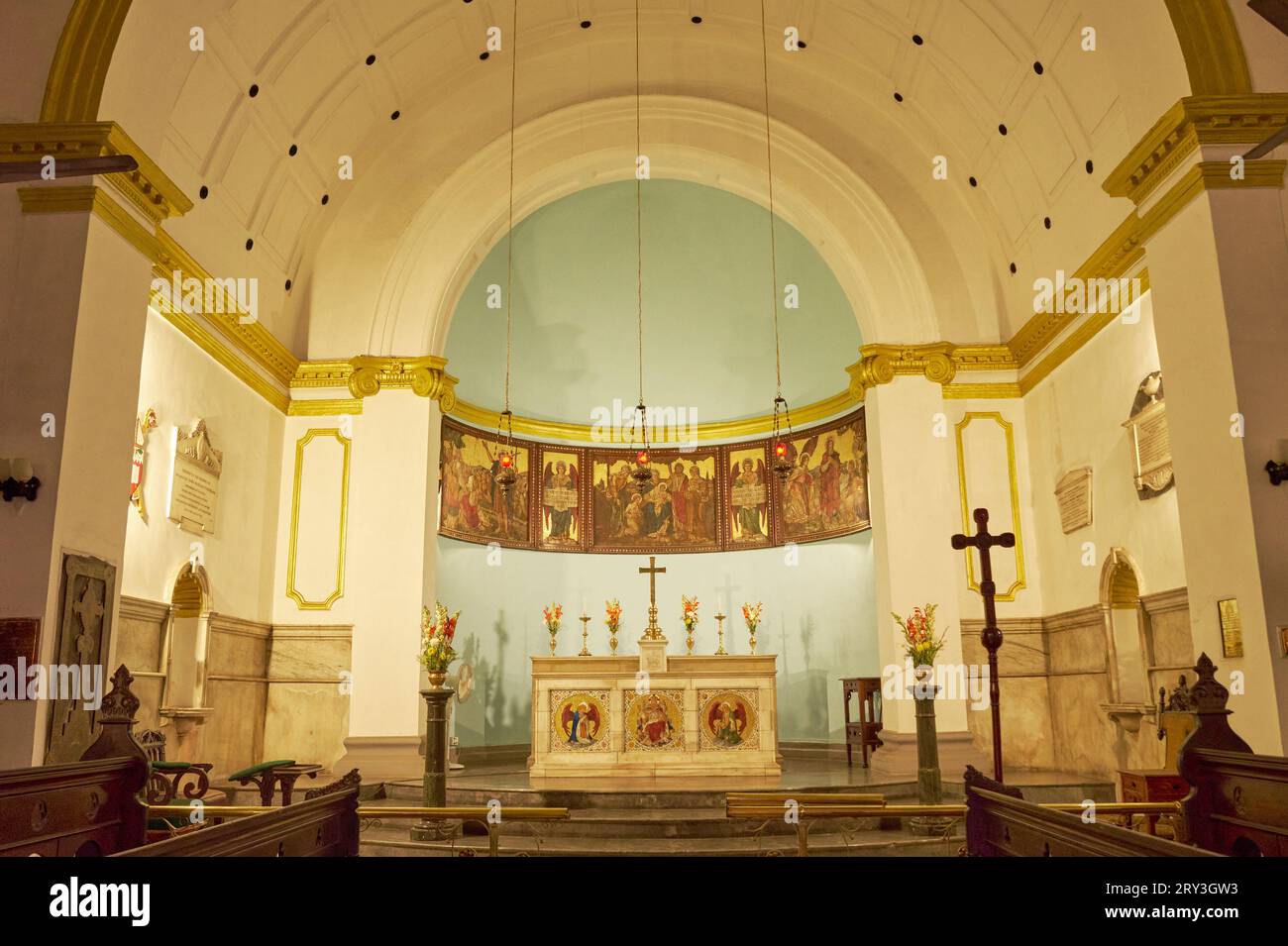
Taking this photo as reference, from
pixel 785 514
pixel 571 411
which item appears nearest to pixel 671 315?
pixel 571 411

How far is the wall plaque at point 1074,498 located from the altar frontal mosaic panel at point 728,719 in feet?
13.5

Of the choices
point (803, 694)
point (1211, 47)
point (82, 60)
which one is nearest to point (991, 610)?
point (1211, 47)

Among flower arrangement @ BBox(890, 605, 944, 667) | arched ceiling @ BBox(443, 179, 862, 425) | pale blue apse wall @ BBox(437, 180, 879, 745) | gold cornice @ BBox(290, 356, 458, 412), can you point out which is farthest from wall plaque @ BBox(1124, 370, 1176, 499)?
gold cornice @ BBox(290, 356, 458, 412)

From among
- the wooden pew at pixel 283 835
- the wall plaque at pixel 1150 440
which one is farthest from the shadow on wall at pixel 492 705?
the wooden pew at pixel 283 835

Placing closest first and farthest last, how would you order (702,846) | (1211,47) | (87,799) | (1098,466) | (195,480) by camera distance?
1. (87,799)
2. (1211,47)
3. (702,846)
4. (195,480)
5. (1098,466)

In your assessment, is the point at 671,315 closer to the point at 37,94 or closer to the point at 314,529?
the point at 314,529

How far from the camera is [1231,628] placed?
7.04 m

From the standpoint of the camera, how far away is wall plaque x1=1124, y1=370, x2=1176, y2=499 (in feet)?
30.0

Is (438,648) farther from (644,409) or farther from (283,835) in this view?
(283,835)

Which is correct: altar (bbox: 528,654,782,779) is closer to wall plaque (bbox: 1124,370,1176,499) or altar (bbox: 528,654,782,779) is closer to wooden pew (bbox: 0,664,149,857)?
wall plaque (bbox: 1124,370,1176,499)

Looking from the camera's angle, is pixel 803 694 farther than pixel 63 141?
Yes

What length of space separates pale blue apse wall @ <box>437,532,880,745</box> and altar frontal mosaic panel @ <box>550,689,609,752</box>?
3.62 metres

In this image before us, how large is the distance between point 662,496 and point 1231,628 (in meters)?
10.2

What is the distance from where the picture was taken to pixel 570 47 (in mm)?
12617
